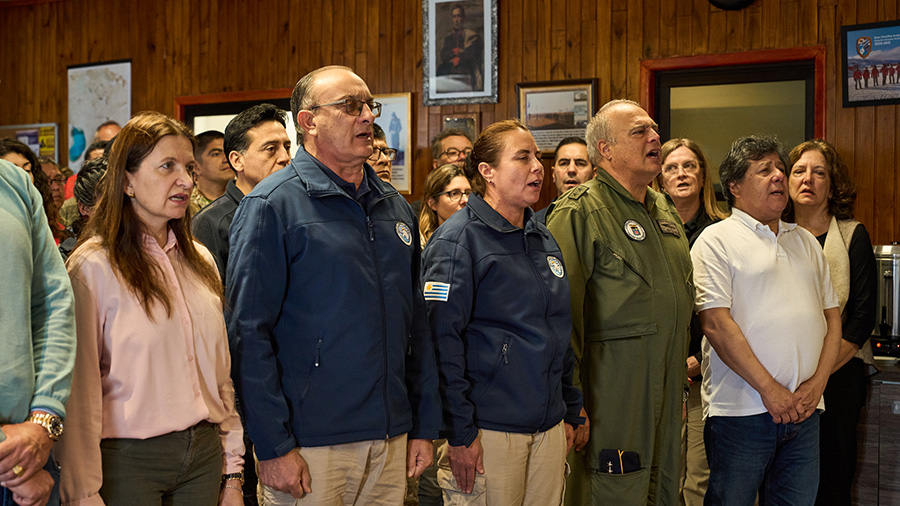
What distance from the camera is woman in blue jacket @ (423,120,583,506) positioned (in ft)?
7.24

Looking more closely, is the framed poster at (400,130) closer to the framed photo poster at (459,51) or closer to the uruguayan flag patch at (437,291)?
the framed photo poster at (459,51)

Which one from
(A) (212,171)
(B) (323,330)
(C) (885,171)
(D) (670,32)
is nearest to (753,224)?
(B) (323,330)

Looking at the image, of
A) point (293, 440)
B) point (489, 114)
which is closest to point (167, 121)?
point (293, 440)

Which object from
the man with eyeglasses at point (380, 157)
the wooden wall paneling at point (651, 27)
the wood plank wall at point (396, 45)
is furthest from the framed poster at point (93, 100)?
the wooden wall paneling at point (651, 27)

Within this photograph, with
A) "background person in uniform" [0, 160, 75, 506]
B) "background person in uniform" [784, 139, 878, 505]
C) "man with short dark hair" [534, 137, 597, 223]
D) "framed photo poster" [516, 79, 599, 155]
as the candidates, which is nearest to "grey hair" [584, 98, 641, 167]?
"background person in uniform" [784, 139, 878, 505]

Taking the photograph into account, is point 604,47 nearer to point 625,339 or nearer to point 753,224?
point 753,224

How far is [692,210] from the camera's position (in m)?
3.75

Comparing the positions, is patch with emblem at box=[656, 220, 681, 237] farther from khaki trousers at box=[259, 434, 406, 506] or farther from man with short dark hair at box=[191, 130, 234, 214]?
man with short dark hair at box=[191, 130, 234, 214]

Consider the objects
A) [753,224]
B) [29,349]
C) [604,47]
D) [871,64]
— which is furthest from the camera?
[604,47]

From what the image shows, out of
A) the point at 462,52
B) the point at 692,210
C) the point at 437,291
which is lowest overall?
the point at 437,291

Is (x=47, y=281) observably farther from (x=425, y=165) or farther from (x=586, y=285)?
(x=425, y=165)

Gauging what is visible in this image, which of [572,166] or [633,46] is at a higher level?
[633,46]

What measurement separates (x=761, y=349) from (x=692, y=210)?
1144 millimetres

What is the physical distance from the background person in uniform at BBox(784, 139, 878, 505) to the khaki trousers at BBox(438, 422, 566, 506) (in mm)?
1596
